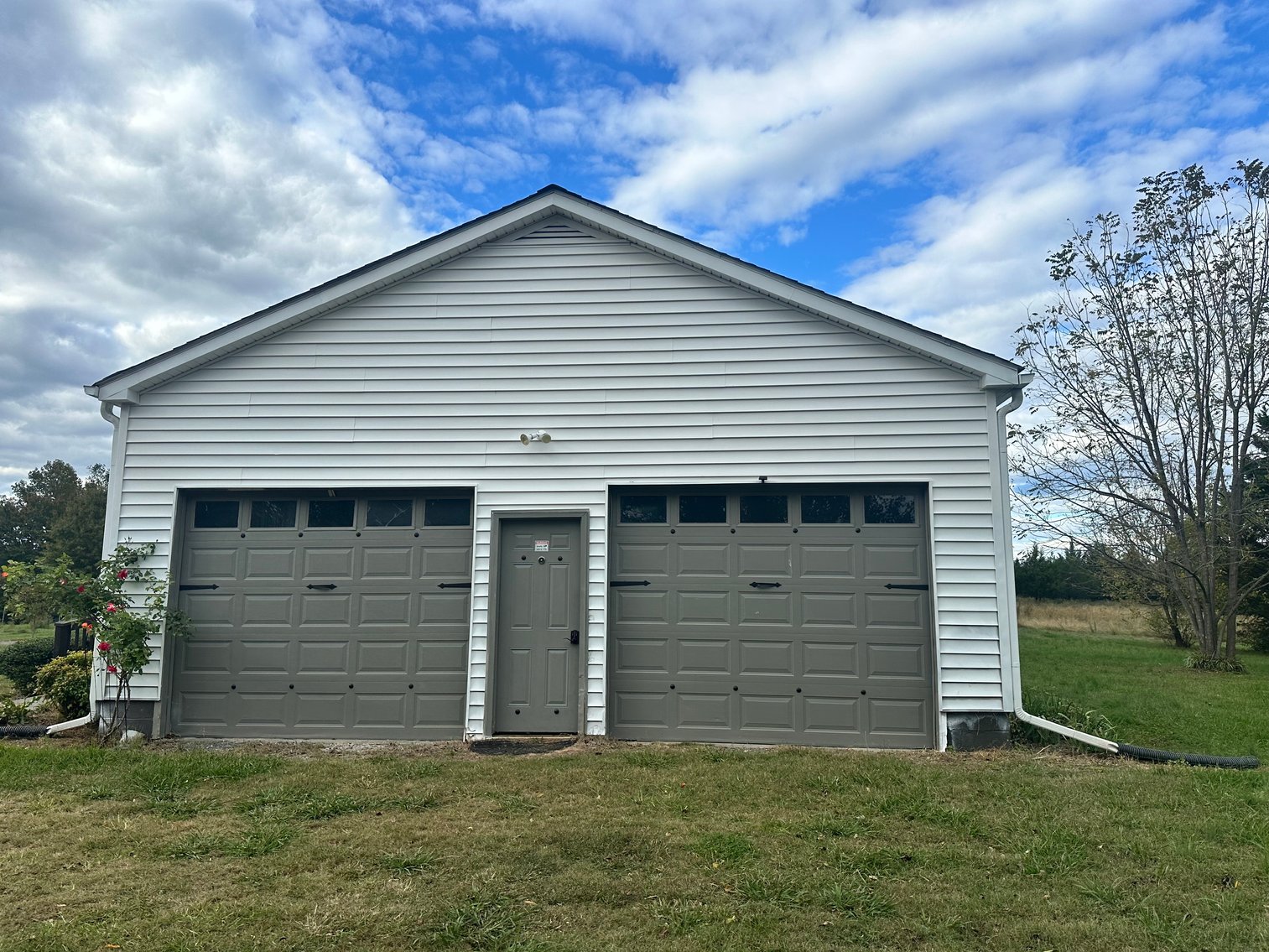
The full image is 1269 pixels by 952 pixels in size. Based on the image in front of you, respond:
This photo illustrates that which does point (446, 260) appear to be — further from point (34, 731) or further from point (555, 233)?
point (34, 731)

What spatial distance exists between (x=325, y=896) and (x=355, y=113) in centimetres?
874

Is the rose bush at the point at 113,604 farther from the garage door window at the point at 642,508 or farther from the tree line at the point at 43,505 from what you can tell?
the tree line at the point at 43,505

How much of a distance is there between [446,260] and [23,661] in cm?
791

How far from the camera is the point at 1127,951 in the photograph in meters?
3.44

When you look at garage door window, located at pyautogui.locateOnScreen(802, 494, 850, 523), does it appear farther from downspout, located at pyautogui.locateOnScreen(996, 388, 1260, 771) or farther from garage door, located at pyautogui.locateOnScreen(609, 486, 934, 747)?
downspout, located at pyautogui.locateOnScreen(996, 388, 1260, 771)

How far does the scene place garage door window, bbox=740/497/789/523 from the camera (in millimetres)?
7922

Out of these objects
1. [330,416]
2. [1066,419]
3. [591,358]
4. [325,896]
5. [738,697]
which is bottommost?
[325,896]

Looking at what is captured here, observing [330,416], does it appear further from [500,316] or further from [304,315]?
[500,316]

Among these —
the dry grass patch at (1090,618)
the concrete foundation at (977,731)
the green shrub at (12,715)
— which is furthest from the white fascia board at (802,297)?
the dry grass patch at (1090,618)

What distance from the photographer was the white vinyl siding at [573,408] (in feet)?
25.4

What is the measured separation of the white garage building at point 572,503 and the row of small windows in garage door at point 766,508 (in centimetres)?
3

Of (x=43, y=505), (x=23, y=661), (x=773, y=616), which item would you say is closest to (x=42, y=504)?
(x=43, y=505)

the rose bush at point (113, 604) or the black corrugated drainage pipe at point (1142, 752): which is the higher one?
the rose bush at point (113, 604)

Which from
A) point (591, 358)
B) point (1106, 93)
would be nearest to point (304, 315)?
point (591, 358)
